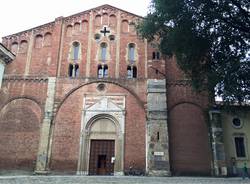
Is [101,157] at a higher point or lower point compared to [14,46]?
lower

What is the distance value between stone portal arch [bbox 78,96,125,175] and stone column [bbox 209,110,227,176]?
6.79 metres

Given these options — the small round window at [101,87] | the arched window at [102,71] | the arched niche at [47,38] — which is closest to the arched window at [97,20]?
the arched window at [102,71]

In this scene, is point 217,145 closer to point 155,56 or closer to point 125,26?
point 155,56

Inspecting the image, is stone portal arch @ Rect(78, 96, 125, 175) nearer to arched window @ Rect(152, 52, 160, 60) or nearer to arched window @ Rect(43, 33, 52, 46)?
arched window @ Rect(152, 52, 160, 60)

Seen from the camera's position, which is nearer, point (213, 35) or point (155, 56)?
point (213, 35)

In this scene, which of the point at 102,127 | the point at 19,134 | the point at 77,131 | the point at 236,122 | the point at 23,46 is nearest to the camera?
the point at 19,134

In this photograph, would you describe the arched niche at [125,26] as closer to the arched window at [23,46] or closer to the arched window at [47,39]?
the arched window at [47,39]

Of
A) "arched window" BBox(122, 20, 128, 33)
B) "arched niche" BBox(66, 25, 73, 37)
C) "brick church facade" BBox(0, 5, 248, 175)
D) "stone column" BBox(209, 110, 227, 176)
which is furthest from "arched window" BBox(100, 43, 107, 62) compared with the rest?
"stone column" BBox(209, 110, 227, 176)

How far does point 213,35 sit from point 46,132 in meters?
13.6

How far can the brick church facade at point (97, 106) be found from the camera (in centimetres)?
2106

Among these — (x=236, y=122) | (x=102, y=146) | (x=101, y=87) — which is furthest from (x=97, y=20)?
(x=236, y=122)

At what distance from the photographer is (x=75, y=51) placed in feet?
80.4

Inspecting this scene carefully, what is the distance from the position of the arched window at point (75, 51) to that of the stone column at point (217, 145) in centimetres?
1181

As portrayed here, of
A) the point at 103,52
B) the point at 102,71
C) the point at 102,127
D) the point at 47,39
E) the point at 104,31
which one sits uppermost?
the point at 104,31
